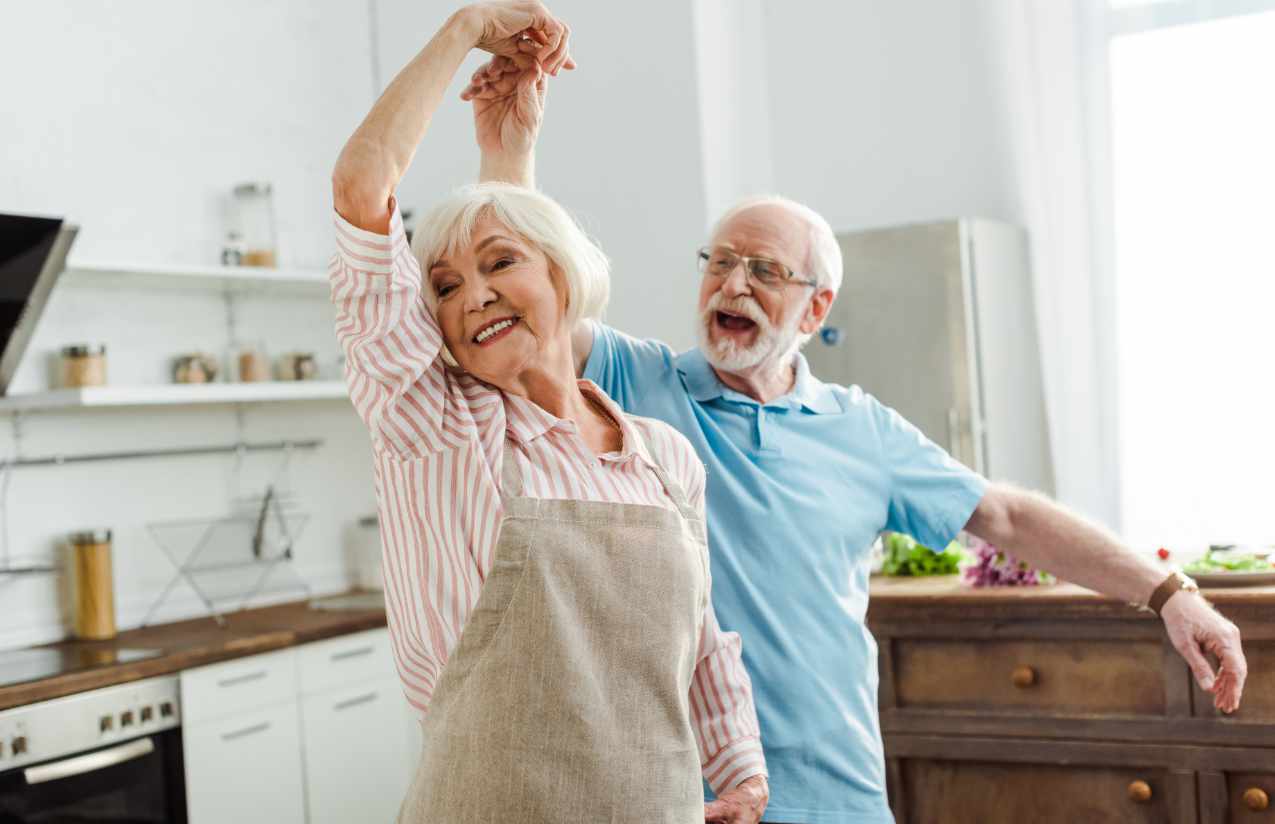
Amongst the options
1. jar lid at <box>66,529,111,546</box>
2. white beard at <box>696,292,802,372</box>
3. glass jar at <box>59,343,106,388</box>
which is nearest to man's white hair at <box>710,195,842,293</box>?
white beard at <box>696,292,802,372</box>

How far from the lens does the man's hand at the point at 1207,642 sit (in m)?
1.99

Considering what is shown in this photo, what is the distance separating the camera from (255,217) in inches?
173

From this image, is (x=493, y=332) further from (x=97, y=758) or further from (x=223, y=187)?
(x=223, y=187)

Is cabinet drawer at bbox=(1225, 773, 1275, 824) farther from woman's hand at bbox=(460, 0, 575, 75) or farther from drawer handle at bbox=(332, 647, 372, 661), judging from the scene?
drawer handle at bbox=(332, 647, 372, 661)

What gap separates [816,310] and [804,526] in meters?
0.46

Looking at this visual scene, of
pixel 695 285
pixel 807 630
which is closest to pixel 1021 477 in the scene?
pixel 695 285

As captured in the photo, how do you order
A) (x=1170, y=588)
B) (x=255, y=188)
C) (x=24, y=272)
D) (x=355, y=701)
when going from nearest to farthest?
1. (x=1170, y=588)
2. (x=24, y=272)
3. (x=355, y=701)
4. (x=255, y=188)

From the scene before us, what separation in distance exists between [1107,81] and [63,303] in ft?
10.7

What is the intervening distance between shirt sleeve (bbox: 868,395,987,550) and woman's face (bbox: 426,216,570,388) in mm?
942

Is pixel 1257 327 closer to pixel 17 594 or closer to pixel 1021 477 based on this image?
pixel 1021 477

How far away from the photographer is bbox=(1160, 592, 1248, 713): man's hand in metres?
1.99

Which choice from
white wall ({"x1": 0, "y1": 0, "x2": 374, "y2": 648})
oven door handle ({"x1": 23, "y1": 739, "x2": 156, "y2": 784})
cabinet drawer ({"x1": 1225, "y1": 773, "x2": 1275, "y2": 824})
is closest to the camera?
cabinet drawer ({"x1": 1225, "y1": 773, "x2": 1275, "y2": 824})

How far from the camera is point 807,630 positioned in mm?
1969

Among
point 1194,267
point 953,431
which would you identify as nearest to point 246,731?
point 953,431
